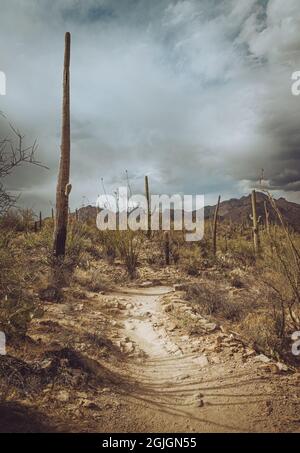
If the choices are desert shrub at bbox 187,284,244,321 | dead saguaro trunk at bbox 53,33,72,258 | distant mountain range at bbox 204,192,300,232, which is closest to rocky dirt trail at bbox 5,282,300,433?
desert shrub at bbox 187,284,244,321

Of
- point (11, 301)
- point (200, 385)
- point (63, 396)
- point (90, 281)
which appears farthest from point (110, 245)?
point (63, 396)

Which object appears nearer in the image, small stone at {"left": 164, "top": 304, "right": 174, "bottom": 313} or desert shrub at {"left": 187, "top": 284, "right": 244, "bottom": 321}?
desert shrub at {"left": 187, "top": 284, "right": 244, "bottom": 321}

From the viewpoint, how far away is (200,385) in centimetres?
360

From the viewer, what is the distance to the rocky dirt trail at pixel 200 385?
295 centimetres

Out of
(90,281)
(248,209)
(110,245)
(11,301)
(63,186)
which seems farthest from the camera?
(248,209)

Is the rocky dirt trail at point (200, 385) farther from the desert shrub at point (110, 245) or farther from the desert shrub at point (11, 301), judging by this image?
the desert shrub at point (110, 245)

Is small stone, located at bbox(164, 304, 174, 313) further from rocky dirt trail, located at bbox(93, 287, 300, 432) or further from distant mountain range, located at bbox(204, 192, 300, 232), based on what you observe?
distant mountain range, located at bbox(204, 192, 300, 232)

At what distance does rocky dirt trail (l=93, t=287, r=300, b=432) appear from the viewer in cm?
295

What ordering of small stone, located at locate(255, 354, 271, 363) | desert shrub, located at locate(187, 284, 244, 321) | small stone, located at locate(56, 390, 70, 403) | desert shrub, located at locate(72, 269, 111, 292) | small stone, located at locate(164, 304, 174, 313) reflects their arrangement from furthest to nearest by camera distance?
desert shrub, located at locate(72, 269, 111, 292) → small stone, located at locate(164, 304, 174, 313) → desert shrub, located at locate(187, 284, 244, 321) → small stone, located at locate(255, 354, 271, 363) → small stone, located at locate(56, 390, 70, 403)

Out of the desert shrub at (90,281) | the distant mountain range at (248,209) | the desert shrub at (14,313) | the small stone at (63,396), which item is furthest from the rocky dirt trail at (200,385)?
the distant mountain range at (248,209)

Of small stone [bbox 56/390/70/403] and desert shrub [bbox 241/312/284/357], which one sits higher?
A: desert shrub [bbox 241/312/284/357]

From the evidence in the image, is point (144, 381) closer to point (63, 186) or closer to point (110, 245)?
point (63, 186)

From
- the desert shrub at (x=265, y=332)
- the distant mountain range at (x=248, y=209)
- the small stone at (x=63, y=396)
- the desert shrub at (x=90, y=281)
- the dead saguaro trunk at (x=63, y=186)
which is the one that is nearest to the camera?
the small stone at (x=63, y=396)
